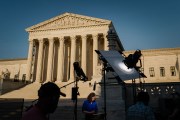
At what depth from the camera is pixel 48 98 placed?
2883 mm

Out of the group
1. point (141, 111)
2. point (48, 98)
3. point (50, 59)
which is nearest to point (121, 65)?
point (141, 111)

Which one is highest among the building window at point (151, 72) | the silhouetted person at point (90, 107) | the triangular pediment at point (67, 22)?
the triangular pediment at point (67, 22)

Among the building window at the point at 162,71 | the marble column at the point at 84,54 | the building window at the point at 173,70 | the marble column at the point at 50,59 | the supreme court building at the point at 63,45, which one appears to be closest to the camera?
the marble column at the point at 84,54

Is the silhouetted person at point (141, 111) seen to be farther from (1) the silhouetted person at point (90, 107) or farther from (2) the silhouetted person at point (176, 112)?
(1) the silhouetted person at point (90, 107)

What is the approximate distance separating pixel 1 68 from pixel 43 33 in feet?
79.9

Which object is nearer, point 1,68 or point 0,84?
point 0,84

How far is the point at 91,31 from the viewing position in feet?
174

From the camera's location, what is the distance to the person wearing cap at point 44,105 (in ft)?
9.09

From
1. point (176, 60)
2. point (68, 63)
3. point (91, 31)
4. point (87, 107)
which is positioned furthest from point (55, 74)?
point (87, 107)

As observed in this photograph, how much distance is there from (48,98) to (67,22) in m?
54.0

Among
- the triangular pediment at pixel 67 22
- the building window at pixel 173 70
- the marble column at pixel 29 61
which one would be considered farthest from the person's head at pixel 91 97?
the building window at pixel 173 70

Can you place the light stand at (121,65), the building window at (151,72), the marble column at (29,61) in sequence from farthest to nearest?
the building window at (151,72) → the marble column at (29,61) → the light stand at (121,65)

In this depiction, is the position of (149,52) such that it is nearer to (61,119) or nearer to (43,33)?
(43,33)

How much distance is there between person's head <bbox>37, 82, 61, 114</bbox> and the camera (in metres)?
2.86
